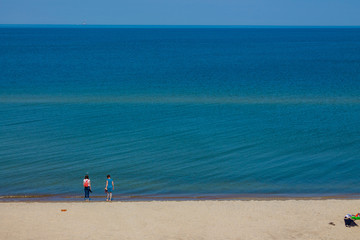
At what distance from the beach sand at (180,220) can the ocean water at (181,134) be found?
120 inches

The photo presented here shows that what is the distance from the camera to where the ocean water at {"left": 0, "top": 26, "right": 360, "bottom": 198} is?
2655 cm

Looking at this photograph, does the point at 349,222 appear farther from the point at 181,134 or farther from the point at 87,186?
the point at 181,134

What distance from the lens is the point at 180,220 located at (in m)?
19.9

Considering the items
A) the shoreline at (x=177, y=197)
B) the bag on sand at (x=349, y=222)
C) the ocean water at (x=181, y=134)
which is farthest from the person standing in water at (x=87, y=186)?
the bag on sand at (x=349, y=222)

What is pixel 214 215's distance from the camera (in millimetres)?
20578

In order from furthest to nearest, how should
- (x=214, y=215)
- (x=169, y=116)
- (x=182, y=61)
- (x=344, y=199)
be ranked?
(x=182, y=61)
(x=169, y=116)
(x=344, y=199)
(x=214, y=215)

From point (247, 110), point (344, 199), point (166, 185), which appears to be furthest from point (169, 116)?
point (344, 199)

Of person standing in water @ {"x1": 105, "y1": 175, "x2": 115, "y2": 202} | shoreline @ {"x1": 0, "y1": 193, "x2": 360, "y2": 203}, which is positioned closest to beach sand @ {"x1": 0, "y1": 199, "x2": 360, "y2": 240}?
person standing in water @ {"x1": 105, "y1": 175, "x2": 115, "y2": 202}

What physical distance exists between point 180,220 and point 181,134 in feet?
55.0

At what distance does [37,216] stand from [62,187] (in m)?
5.39

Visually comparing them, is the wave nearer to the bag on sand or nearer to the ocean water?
the ocean water

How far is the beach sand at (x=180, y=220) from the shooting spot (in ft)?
60.3

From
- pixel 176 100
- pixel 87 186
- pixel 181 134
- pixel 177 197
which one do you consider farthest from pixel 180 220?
pixel 176 100

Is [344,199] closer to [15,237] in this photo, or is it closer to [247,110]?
[15,237]
